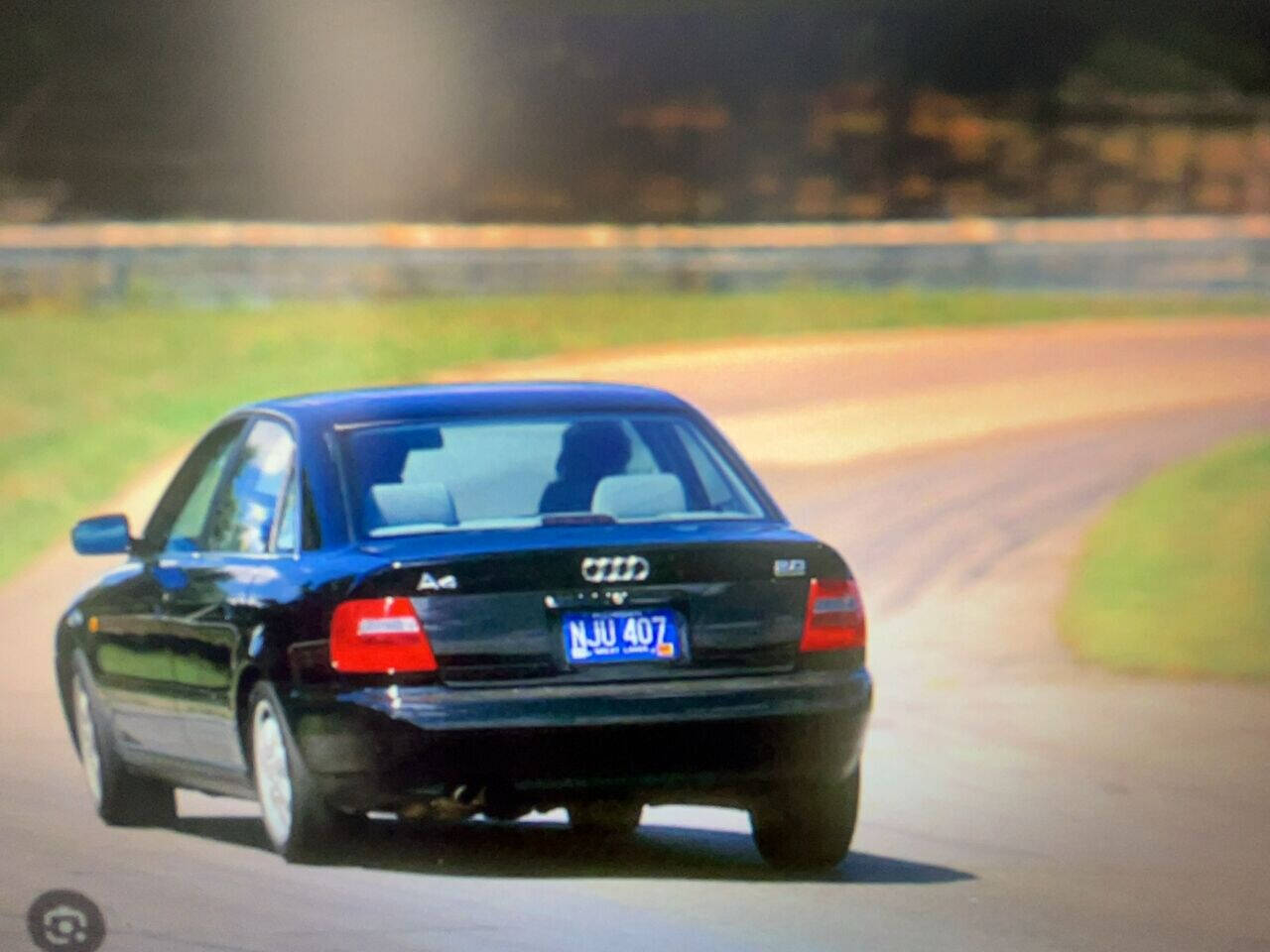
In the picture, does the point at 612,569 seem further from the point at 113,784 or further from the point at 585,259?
the point at 585,259

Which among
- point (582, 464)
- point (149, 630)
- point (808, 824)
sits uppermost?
point (582, 464)

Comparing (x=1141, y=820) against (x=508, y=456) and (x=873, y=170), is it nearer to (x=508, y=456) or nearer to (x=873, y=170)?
(x=508, y=456)

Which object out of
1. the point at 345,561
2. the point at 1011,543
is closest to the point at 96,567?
the point at 1011,543

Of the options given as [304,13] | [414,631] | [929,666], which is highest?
[304,13]

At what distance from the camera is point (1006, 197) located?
164 feet

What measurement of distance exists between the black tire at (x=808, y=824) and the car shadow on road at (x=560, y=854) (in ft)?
0.22

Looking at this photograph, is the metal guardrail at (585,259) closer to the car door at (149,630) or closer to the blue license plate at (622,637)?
the car door at (149,630)

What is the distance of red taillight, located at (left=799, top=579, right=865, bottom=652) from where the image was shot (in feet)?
29.8

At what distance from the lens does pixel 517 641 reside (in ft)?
28.8

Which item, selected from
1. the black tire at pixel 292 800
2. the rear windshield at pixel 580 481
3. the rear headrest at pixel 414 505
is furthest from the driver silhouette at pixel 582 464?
the black tire at pixel 292 800

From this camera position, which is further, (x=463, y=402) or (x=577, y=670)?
(x=463, y=402)

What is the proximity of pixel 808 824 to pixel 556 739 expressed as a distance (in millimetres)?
1022

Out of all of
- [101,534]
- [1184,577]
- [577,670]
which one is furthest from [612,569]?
[1184,577]

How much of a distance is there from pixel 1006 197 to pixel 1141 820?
3918 cm
